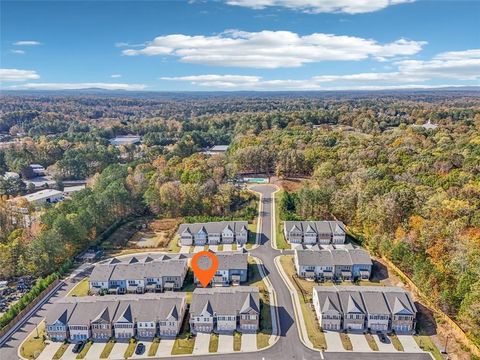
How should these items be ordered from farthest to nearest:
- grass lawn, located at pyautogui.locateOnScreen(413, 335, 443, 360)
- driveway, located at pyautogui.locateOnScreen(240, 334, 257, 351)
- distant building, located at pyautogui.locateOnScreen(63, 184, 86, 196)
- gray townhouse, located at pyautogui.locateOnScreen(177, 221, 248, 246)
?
distant building, located at pyautogui.locateOnScreen(63, 184, 86, 196)
gray townhouse, located at pyautogui.locateOnScreen(177, 221, 248, 246)
driveway, located at pyautogui.locateOnScreen(240, 334, 257, 351)
grass lawn, located at pyautogui.locateOnScreen(413, 335, 443, 360)

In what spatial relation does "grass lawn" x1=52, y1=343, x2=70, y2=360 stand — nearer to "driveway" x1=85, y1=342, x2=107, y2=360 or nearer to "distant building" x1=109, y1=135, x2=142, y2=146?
"driveway" x1=85, y1=342, x2=107, y2=360

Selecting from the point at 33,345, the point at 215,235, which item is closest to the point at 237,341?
the point at 33,345

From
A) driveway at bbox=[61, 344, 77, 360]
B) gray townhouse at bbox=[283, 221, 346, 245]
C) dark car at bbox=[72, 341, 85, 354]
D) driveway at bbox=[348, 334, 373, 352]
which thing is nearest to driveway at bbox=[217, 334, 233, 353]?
driveway at bbox=[348, 334, 373, 352]

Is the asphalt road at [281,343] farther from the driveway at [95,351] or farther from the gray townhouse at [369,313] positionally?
the driveway at [95,351]

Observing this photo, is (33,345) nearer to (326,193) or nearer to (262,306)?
(262,306)

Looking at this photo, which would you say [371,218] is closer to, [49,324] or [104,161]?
[49,324]

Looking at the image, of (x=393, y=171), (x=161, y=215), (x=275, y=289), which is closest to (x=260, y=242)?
(x=275, y=289)
